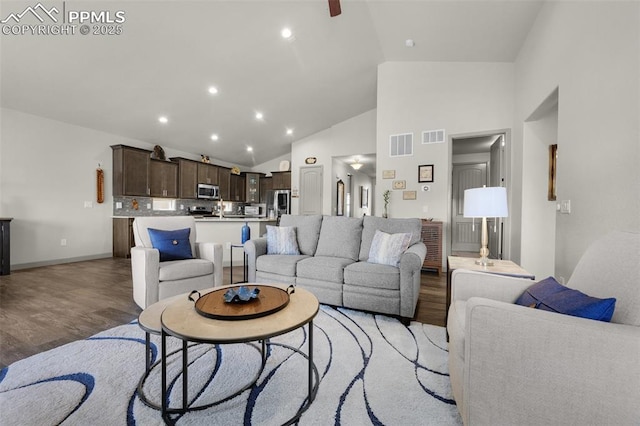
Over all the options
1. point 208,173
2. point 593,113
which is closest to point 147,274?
point 593,113

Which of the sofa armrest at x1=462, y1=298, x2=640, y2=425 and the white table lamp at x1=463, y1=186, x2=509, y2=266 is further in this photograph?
the white table lamp at x1=463, y1=186, x2=509, y2=266

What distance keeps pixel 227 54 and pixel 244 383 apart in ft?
13.9

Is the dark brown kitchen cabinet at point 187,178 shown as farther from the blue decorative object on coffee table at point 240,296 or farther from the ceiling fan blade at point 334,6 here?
the blue decorative object on coffee table at point 240,296

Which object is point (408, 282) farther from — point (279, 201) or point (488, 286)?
point (279, 201)

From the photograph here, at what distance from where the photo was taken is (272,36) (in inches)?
150

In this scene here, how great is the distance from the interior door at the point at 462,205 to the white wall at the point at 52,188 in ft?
26.1

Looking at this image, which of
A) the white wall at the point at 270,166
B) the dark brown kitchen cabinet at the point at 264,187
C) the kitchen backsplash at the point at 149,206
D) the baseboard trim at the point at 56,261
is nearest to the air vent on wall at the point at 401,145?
the white wall at the point at 270,166

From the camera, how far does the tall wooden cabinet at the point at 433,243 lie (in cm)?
440

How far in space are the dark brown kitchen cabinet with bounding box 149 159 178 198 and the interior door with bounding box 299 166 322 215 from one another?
10.6 ft

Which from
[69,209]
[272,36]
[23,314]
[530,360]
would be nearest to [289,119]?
[272,36]

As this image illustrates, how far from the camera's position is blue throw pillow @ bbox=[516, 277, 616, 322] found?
0.94m

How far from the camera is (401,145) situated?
4867 mm

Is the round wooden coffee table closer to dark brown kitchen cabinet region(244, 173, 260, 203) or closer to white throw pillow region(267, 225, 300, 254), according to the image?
white throw pillow region(267, 225, 300, 254)

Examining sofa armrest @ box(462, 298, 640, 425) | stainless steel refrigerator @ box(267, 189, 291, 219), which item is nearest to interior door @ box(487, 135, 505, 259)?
sofa armrest @ box(462, 298, 640, 425)
